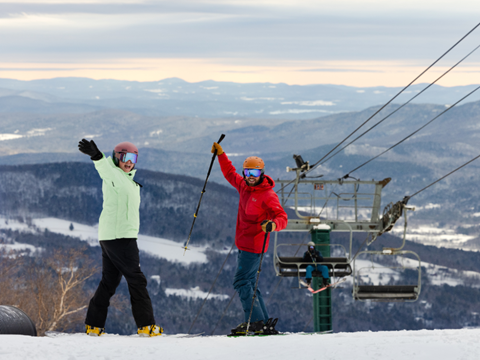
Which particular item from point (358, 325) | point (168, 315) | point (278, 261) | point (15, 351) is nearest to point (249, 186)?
point (15, 351)

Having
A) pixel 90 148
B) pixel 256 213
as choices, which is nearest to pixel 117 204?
pixel 90 148

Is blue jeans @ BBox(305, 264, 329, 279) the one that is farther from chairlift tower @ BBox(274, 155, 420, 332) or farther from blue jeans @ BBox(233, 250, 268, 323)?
blue jeans @ BBox(233, 250, 268, 323)

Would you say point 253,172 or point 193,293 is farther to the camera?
point 193,293

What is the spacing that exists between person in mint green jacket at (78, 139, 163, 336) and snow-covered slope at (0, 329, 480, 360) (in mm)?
743

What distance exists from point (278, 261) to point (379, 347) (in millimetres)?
8978

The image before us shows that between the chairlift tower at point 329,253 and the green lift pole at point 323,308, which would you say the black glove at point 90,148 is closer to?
the chairlift tower at point 329,253

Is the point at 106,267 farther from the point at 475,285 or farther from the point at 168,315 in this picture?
the point at 475,285

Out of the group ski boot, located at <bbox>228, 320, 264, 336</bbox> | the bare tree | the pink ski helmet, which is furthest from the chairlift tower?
the bare tree

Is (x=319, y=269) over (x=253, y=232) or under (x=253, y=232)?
under

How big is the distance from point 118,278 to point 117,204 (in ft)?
3.18

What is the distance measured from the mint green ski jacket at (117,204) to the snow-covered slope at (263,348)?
4.00ft

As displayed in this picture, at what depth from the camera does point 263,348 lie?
19.2 ft

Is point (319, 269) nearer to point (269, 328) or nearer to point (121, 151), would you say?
point (269, 328)

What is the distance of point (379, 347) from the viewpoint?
5.66m
